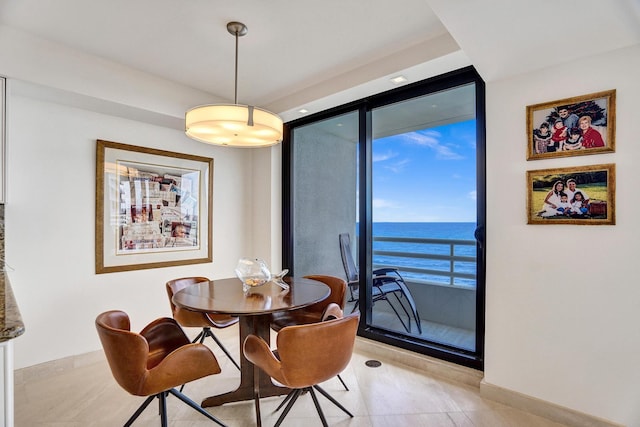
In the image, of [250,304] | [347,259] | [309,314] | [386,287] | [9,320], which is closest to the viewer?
[9,320]

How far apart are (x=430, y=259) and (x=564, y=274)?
6.91 ft

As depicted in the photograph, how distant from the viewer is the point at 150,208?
3.26 m

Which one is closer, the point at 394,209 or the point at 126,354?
the point at 126,354

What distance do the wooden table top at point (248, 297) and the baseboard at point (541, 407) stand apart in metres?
1.36

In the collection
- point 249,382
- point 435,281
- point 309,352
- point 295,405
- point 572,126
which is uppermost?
point 572,126

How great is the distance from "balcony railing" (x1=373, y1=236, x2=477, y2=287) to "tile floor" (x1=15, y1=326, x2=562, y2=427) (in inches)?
53.1

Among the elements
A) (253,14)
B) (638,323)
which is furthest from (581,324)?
(253,14)

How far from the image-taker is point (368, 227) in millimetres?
3209

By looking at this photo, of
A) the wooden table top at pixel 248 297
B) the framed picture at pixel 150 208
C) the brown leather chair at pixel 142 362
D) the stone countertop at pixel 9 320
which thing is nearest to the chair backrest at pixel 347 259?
the wooden table top at pixel 248 297

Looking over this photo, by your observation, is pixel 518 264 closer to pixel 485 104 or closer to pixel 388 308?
pixel 485 104

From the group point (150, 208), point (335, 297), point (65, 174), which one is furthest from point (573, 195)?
point (65, 174)

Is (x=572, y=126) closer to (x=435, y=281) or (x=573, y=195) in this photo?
(x=573, y=195)

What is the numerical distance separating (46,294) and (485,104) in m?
3.80

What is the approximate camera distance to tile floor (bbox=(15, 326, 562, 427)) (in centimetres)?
204
